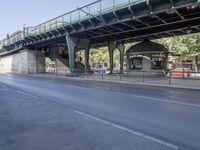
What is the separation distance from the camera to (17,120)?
25.1 ft

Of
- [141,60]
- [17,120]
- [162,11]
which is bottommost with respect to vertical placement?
[17,120]

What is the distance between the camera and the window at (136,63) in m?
35.0

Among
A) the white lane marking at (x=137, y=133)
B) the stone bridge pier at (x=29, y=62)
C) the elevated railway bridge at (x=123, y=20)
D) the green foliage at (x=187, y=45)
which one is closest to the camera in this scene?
the white lane marking at (x=137, y=133)

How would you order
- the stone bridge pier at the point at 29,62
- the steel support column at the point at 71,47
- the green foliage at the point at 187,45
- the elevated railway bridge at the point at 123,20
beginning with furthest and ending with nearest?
the stone bridge pier at the point at 29,62
the green foliage at the point at 187,45
the steel support column at the point at 71,47
the elevated railway bridge at the point at 123,20

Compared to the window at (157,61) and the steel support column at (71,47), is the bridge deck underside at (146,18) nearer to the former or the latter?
the steel support column at (71,47)

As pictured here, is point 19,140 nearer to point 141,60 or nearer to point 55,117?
point 55,117

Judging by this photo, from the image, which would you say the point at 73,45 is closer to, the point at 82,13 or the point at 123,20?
the point at 82,13

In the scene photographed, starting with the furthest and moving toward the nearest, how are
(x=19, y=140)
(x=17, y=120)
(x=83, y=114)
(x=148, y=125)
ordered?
1. (x=83, y=114)
2. (x=17, y=120)
3. (x=148, y=125)
4. (x=19, y=140)

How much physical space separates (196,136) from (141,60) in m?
29.6

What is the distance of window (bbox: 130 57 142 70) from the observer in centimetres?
3503

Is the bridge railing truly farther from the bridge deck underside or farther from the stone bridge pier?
the stone bridge pier

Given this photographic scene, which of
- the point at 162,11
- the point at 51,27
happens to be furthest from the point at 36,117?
the point at 51,27

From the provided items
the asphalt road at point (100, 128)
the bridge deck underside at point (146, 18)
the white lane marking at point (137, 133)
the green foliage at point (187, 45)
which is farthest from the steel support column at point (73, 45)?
the white lane marking at point (137, 133)

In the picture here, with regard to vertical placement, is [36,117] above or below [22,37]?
below
